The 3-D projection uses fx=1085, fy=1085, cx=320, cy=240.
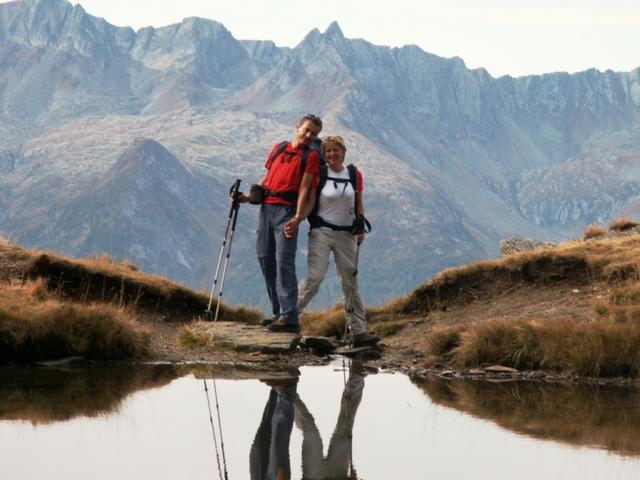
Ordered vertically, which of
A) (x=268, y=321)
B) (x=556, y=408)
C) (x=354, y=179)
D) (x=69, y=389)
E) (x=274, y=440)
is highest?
(x=354, y=179)

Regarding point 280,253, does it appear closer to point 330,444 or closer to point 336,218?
point 336,218

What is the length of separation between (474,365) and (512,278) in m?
6.72

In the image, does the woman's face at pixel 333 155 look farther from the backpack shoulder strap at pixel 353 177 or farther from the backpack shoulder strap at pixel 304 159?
the backpack shoulder strap at pixel 304 159

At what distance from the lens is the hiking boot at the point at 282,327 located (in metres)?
15.5

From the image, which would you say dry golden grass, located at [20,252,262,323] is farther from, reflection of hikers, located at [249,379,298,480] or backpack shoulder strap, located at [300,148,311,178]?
reflection of hikers, located at [249,379,298,480]

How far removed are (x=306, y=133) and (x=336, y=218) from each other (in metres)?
1.27

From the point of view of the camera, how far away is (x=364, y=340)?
16.2m

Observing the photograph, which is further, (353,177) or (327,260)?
(327,260)

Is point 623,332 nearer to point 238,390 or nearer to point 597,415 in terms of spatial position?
point 597,415

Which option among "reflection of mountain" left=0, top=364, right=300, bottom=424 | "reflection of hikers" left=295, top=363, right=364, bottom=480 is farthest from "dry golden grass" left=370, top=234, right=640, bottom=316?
"reflection of hikers" left=295, top=363, right=364, bottom=480

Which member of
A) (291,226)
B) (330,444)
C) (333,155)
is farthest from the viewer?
(333,155)

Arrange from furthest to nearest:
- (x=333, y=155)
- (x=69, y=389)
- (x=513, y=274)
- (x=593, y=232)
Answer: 1. (x=593, y=232)
2. (x=513, y=274)
3. (x=333, y=155)
4. (x=69, y=389)

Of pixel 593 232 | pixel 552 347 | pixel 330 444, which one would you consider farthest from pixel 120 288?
pixel 593 232

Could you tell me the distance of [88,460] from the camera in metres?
7.10
